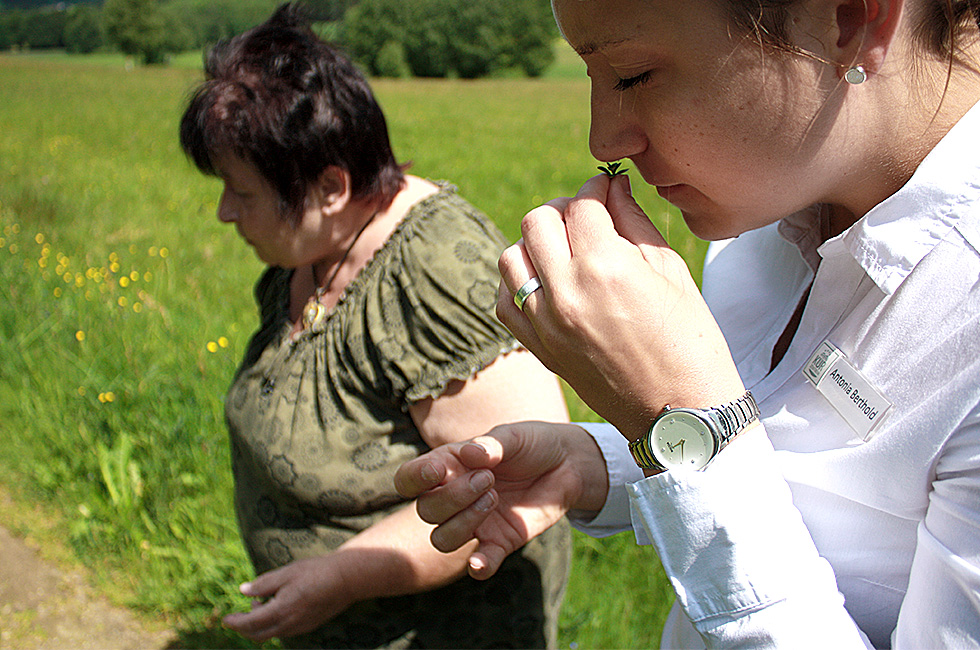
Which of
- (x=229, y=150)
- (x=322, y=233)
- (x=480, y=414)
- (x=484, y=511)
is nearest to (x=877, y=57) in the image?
(x=484, y=511)

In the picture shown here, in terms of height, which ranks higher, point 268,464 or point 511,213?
point 268,464

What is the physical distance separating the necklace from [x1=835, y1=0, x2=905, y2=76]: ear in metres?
1.42

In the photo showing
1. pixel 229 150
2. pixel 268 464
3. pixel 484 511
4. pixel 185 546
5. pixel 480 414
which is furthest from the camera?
pixel 185 546

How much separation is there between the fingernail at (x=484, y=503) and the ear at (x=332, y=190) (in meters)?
1.03

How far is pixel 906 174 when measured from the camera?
0.97 meters

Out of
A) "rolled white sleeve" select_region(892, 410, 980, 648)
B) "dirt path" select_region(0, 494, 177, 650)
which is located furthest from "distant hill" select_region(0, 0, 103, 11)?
"rolled white sleeve" select_region(892, 410, 980, 648)

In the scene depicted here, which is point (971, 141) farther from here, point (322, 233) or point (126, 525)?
point (126, 525)

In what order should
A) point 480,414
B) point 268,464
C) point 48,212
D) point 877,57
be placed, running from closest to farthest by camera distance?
1. point 877,57
2. point 480,414
3. point 268,464
4. point 48,212

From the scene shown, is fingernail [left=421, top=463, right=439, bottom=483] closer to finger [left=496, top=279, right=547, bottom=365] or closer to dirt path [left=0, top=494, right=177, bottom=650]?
finger [left=496, top=279, right=547, bottom=365]

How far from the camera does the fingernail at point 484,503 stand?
1.34 metres

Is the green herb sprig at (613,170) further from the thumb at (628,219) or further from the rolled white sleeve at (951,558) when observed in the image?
the rolled white sleeve at (951,558)

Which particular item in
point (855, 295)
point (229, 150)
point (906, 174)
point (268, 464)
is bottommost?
point (268, 464)

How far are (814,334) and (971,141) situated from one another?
1.03 feet

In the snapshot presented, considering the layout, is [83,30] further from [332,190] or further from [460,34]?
[332,190]
